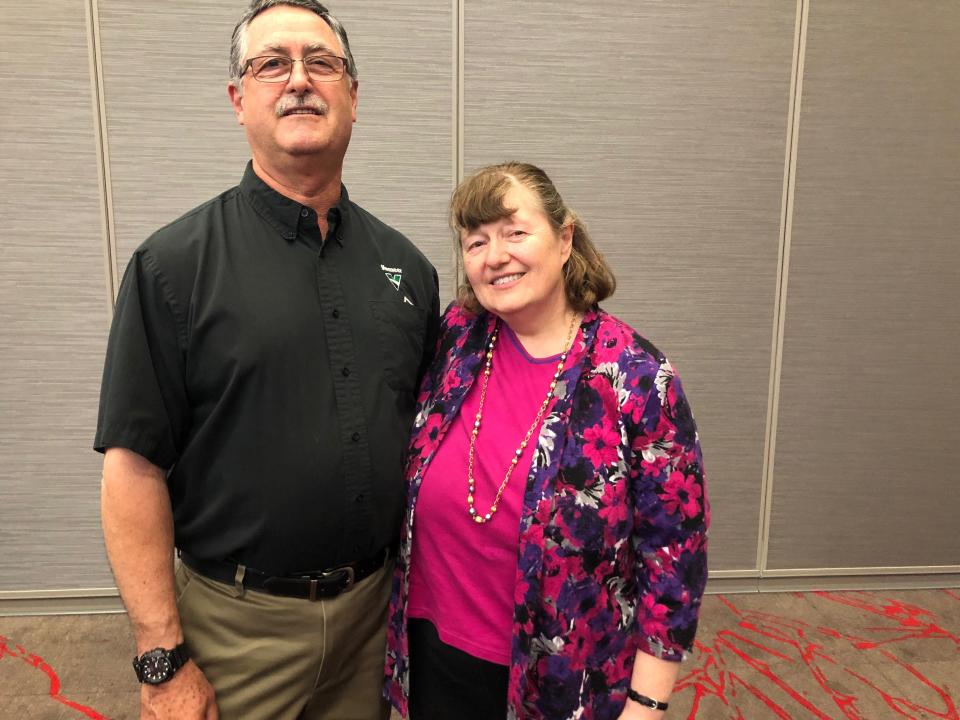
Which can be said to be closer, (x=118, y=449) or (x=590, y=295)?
(x=118, y=449)

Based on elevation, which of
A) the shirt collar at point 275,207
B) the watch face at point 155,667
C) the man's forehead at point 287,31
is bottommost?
the watch face at point 155,667

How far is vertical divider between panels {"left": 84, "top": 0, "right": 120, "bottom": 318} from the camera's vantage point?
2.28 m

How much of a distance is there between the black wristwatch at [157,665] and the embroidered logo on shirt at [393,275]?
0.75 m

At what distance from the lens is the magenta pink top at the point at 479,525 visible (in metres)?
1.19

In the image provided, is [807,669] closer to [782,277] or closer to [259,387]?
[782,277]

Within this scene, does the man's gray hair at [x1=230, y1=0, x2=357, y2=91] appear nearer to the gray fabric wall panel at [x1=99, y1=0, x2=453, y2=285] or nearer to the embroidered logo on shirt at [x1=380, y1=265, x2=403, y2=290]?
the embroidered logo on shirt at [x1=380, y1=265, x2=403, y2=290]

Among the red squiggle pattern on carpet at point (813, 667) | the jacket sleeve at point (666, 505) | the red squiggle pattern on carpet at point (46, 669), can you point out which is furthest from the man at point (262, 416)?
the red squiggle pattern on carpet at point (813, 667)

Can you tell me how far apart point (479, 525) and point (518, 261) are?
1.50 ft

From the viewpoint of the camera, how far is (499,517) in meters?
1.18

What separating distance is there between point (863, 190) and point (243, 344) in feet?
7.93

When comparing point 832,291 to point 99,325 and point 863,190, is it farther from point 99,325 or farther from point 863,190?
point 99,325

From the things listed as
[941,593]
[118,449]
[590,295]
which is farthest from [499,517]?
[941,593]

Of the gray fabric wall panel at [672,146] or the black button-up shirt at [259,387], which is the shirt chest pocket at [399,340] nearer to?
the black button-up shirt at [259,387]

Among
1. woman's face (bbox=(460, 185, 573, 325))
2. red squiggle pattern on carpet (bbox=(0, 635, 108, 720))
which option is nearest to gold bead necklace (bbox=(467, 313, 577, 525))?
woman's face (bbox=(460, 185, 573, 325))
